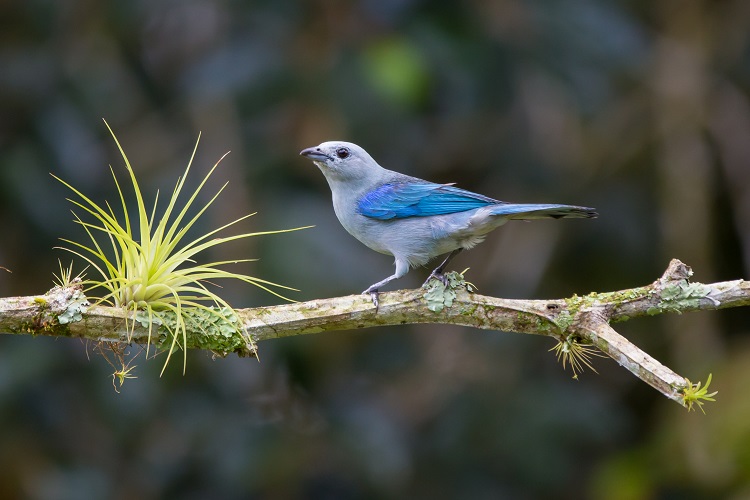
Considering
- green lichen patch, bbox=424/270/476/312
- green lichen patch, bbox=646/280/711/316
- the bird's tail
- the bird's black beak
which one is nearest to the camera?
green lichen patch, bbox=646/280/711/316

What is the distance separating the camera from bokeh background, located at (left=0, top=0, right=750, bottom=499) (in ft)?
27.3

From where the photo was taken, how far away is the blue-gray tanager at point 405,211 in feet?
16.3

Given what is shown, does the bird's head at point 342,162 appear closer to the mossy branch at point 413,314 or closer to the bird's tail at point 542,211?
the bird's tail at point 542,211

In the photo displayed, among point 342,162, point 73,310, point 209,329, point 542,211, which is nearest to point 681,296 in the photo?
point 542,211

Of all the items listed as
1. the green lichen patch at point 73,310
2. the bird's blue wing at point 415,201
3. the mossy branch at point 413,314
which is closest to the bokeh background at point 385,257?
the bird's blue wing at point 415,201

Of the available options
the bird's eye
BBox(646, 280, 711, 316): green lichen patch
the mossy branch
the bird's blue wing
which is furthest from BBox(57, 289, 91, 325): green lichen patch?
the bird's eye

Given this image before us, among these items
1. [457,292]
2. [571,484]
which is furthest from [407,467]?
[457,292]

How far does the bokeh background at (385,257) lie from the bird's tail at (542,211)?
10.3ft

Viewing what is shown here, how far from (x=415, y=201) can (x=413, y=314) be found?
1312 millimetres

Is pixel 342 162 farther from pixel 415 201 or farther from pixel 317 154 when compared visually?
pixel 415 201

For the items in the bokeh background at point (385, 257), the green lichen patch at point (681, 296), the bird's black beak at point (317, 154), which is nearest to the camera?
the green lichen patch at point (681, 296)

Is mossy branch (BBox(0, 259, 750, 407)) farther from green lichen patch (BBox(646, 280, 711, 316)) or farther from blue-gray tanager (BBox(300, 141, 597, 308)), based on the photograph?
blue-gray tanager (BBox(300, 141, 597, 308))

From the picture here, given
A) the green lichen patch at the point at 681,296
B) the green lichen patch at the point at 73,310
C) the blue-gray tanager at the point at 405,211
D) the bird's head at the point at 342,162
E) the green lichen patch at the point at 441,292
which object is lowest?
the green lichen patch at the point at 73,310

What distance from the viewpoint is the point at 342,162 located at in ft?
18.3
